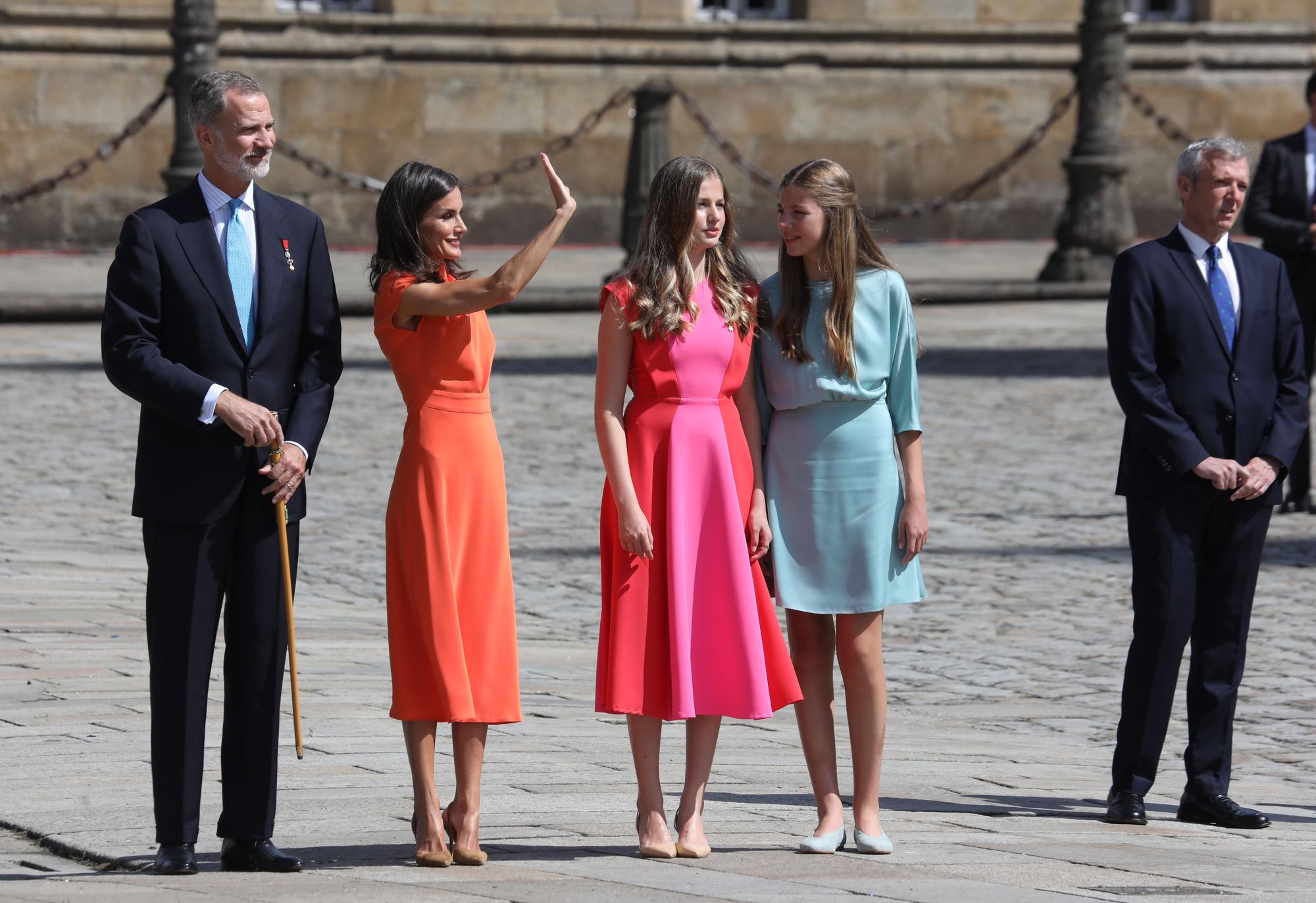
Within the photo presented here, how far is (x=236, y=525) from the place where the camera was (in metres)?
5.14

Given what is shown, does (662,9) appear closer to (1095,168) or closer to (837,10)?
(837,10)

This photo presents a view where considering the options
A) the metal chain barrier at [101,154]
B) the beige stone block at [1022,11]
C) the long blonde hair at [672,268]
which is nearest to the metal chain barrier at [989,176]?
the beige stone block at [1022,11]

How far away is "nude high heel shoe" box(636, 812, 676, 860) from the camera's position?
5.19 metres

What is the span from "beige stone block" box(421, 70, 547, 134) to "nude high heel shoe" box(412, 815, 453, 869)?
1933cm

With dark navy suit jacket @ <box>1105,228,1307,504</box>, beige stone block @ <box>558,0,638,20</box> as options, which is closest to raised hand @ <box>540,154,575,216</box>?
dark navy suit jacket @ <box>1105,228,1307,504</box>

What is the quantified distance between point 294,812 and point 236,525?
879 mm

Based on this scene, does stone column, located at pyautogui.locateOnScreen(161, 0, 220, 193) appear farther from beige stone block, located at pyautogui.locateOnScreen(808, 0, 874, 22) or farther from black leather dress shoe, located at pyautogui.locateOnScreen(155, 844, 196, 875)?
black leather dress shoe, located at pyautogui.locateOnScreen(155, 844, 196, 875)

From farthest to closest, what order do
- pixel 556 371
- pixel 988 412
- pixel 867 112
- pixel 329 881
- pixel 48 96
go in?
pixel 867 112, pixel 48 96, pixel 556 371, pixel 988 412, pixel 329 881

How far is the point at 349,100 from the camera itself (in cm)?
2355

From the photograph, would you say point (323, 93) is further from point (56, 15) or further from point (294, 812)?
point (294, 812)

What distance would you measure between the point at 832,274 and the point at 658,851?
4.48 ft

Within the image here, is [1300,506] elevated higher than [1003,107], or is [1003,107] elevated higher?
[1003,107]

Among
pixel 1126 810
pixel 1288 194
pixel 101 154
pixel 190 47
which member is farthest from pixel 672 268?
pixel 101 154

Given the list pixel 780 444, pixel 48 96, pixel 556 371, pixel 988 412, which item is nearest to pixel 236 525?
pixel 780 444
